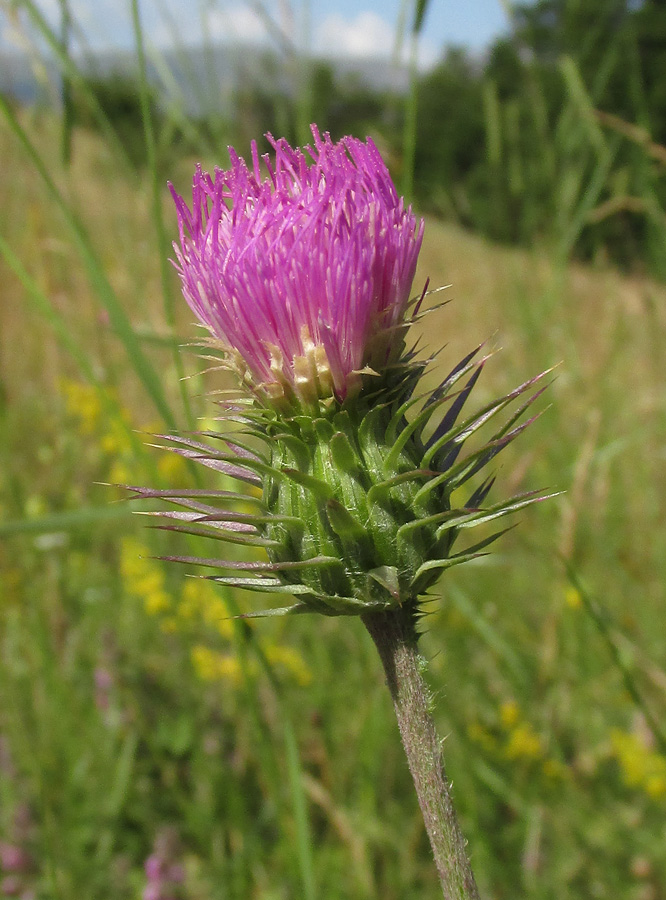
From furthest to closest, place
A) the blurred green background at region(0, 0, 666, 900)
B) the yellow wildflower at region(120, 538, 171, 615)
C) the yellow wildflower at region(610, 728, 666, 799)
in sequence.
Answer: the yellow wildflower at region(120, 538, 171, 615) < the yellow wildflower at region(610, 728, 666, 799) < the blurred green background at region(0, 0, 666, 900)

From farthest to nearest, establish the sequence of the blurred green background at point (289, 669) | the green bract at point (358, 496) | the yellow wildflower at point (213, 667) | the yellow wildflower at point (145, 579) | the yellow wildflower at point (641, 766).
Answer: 1. the yellow wildflower at point (145, 579)
2. the yellow wildflower at point (213, 667)
3. the yellow wildflower at point (641, 766)
4. the blurred green background at point (289, 669)
5. the green bract at point (358, 496)

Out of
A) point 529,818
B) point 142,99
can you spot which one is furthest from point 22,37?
point 529,818

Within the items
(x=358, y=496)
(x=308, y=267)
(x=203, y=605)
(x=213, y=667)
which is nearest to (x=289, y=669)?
(x=213, y=667)

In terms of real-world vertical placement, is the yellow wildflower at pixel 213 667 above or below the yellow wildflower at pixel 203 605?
below

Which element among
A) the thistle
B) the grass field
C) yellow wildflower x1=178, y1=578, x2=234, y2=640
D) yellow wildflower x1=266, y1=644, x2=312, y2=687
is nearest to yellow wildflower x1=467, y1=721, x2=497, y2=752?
the grass field

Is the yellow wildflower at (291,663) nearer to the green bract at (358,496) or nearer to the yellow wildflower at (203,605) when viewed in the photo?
the yellow wildflower at (203,605)

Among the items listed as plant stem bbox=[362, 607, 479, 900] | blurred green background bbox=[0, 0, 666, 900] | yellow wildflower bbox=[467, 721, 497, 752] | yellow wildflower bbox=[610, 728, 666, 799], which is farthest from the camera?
yellow wildflower bbox=[467, 721, 497, 752]

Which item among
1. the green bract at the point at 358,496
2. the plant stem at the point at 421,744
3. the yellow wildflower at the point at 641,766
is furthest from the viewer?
the yellow wildflower at the point at 641,766

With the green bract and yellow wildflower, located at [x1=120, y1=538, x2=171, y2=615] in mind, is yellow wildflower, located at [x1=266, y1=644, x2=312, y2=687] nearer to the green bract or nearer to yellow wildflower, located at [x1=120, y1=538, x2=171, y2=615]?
yellow wildflower, located at [x1=120, y1=538, x2=171, y2=615]

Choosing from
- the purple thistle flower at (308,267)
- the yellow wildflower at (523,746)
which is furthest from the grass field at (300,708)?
the purple thistle flower at (308,267)
